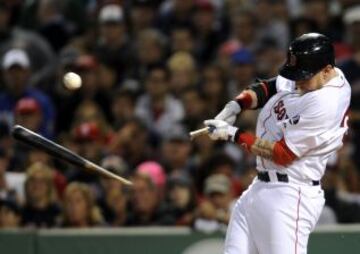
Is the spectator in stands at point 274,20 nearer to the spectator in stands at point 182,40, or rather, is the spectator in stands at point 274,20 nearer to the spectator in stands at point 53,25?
the spectator in stands at point 182,40

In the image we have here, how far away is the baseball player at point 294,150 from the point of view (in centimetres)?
670

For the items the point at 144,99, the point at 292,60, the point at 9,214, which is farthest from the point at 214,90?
the point at 292,60

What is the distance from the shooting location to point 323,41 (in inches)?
265

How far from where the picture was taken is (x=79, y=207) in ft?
30.0

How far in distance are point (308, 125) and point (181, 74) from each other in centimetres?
445

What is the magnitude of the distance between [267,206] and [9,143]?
4.15 meters

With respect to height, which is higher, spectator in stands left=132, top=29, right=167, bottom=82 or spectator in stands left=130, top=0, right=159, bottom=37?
spectator in stands left=130, top=0, right=159, bottom=37

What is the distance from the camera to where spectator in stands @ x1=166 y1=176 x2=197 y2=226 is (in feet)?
30.6

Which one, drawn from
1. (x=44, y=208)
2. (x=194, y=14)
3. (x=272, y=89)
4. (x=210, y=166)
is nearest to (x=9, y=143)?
(x=44, y=208)

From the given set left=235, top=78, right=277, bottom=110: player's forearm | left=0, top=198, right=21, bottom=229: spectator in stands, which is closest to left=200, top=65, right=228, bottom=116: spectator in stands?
left=0, top=198, right=21, bottom=229: spectator in stands

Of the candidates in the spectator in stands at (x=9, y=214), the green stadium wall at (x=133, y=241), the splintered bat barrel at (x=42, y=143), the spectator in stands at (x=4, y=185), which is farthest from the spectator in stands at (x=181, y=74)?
the splintered bat barrel at (x=42, y=143)

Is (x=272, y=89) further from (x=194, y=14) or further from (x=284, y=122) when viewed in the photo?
(x=194, y=14)

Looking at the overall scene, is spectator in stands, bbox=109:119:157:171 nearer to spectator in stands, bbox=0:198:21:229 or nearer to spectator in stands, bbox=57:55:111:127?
spectator in stands, bbox=57:55:111:127

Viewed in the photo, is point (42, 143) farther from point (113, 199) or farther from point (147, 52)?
point (147, 52)
